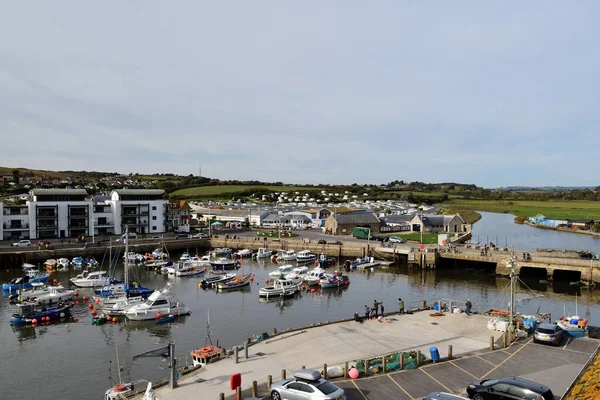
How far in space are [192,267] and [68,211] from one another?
3469 cm

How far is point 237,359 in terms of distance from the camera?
23875mm

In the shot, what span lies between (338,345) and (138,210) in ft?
241

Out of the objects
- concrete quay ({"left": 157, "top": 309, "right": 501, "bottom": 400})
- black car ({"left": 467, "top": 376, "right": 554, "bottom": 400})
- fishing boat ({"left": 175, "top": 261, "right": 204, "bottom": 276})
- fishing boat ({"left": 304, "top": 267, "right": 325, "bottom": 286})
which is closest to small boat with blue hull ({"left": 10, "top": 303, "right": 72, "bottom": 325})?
concrete quay ({"left": 157, "top": 309, "right": 501, "bottom": 400})

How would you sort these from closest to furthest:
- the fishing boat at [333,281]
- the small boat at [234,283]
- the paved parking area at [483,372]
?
1. the paved parking area at [483,372]
2. the small boat at [234,283]
3. the fishing boat at [333,281]

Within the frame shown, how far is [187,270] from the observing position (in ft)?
209

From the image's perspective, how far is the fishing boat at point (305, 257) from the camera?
72938 millimetres

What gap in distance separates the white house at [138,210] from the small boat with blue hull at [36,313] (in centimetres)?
4851

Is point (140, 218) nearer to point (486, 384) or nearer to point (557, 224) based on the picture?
point (486, 384)

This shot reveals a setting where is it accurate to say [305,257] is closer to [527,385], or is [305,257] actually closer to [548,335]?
[548,335]

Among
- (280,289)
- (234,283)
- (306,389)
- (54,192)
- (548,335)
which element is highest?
(54,192)

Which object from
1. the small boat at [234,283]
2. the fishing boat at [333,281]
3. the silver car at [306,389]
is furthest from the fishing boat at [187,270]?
the silver car at [306,389]

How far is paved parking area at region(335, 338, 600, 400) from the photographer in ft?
A: 65.1

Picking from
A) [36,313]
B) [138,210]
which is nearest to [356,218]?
[138,210]

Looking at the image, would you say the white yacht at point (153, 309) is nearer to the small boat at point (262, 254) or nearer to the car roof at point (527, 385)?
the car roof at point (527, 385)
